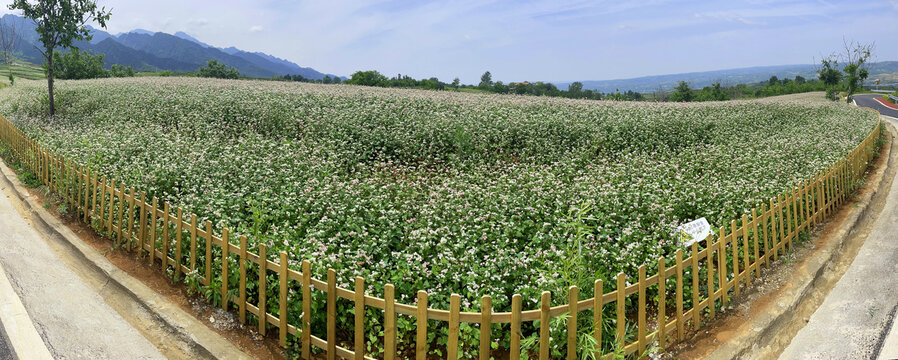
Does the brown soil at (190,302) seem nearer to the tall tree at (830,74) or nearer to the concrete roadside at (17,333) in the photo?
the concrete roadside at (17,333)

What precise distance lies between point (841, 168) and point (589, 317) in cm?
947

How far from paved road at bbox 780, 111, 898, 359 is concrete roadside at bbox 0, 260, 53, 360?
26.7ft

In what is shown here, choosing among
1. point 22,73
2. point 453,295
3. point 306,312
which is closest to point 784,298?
point 453,295

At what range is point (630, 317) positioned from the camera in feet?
20.1

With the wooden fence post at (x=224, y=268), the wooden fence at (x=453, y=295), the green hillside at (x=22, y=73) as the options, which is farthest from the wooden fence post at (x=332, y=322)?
the green hillside at (x=22, y=73)

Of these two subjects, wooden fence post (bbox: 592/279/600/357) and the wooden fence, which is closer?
the wooden fence

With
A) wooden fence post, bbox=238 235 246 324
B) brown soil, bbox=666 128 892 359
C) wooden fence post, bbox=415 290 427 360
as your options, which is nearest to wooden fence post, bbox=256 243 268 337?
wooden fence post, bbox=238 235 246 324

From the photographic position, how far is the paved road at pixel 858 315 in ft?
19.2

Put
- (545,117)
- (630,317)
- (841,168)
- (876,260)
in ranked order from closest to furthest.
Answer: (630,317), (876,260), (841,168), (545,117)

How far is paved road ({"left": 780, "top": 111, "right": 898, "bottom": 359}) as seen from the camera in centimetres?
585

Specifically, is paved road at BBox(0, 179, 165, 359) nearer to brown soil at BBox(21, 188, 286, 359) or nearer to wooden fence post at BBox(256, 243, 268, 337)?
brown soil at BBox(21, 188, 286, 359)

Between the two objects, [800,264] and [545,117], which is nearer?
[800,264]

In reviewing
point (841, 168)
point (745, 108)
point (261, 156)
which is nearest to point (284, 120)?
point (261, 156)

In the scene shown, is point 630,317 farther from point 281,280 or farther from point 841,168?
point 841,168
